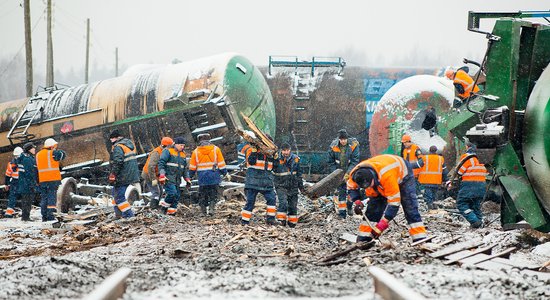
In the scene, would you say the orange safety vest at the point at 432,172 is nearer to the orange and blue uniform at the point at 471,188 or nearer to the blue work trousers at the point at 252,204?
the orange and blue uniform at the point at 471,188

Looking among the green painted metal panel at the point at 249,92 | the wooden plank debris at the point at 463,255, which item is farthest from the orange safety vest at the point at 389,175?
the green painted metal panel at the point at 249,92

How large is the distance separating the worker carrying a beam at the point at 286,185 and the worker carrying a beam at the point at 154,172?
7.64 ft

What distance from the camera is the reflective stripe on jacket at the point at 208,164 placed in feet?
38.4

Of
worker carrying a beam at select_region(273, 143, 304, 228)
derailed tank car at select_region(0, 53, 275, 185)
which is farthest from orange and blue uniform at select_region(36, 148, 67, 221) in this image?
worker carrying a beam at select_region(273, 143, 304, 228)

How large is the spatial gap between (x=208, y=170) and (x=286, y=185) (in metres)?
1.47

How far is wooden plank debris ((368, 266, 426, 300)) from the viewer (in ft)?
12.4

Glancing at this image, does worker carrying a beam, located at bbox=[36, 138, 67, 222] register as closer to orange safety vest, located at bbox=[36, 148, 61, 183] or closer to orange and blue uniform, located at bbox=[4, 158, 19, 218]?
orange safety vest, located at bbox=[36, 148, 61, 183]

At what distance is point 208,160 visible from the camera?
38.5 feet

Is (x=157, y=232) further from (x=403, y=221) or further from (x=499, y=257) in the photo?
(x=499, y=257)

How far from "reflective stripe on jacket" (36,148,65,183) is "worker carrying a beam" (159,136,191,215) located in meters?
1.84

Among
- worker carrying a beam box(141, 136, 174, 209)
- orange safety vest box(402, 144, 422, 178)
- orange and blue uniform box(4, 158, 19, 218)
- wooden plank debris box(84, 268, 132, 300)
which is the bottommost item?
orange and blue uniform box(4, 158, 19, 218)

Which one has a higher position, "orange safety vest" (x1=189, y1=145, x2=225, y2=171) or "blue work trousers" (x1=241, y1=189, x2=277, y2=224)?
"orange safety vest" (x1=189, y1=145, x2=225, y2=171)

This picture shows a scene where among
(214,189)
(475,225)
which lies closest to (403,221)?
(475,225)

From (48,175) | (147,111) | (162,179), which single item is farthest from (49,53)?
(162,179)
